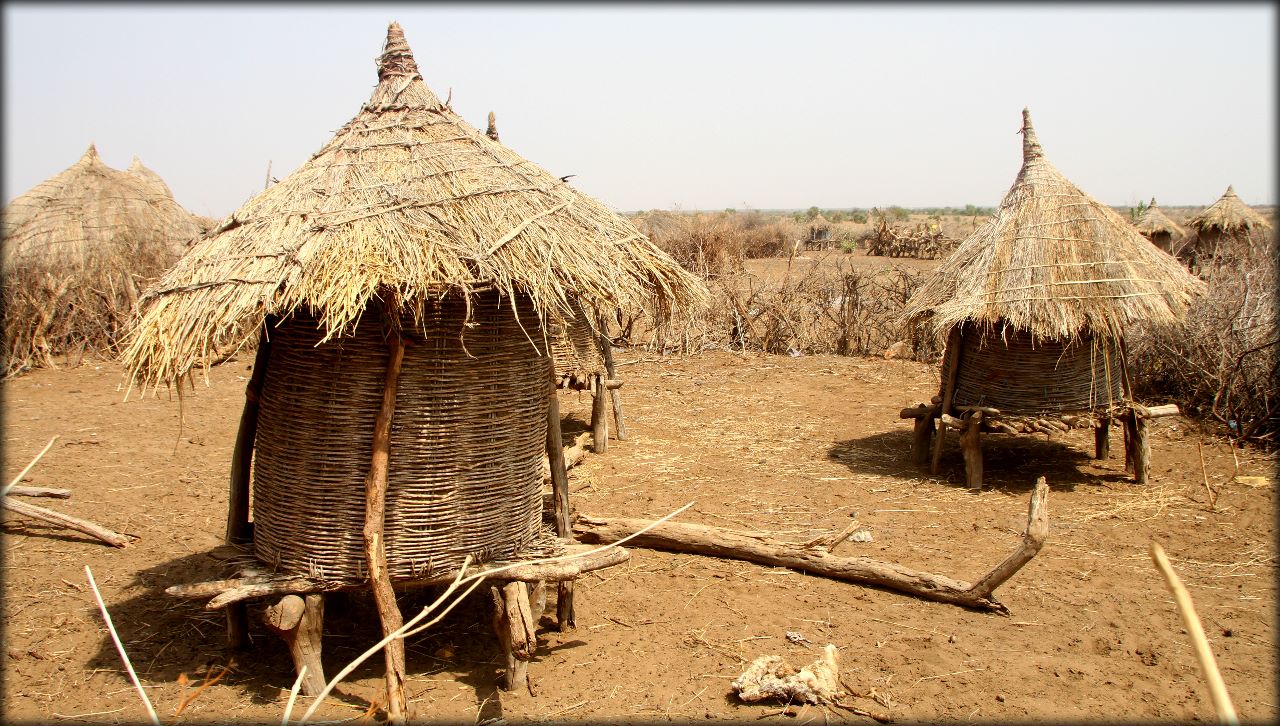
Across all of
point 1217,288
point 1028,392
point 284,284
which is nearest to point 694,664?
point 284,284

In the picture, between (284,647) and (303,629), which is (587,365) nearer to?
(284,647)

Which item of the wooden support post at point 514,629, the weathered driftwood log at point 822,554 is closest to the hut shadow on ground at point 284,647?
the wooden support post at point 514,629

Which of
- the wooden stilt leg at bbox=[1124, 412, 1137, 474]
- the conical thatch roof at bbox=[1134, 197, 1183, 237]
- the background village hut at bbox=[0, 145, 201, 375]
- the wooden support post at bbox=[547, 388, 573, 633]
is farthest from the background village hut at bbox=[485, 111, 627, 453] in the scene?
the conical thatch roof at bbox=[1134, 197, 1183, 237]

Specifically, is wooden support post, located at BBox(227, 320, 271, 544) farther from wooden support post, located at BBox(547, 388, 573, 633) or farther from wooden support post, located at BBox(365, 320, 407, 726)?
wooden support post, located at BBox(547, 388, 573, 633)

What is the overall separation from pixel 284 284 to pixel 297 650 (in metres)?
1.69

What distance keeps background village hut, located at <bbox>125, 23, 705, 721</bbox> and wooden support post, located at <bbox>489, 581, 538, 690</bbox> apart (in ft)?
0.03

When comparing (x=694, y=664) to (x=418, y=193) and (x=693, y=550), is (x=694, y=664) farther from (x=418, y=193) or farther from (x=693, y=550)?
(x=418, y=193)

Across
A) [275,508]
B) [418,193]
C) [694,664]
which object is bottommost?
[694,664]

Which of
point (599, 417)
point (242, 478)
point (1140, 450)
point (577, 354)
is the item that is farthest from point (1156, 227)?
point (242, 478)

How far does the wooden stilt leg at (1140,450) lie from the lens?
725cm

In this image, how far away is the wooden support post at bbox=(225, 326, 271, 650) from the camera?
14.4 feet

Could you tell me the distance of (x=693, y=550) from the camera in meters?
5.86

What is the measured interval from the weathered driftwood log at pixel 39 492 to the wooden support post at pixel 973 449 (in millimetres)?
7185

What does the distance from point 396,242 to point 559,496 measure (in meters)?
1.76
